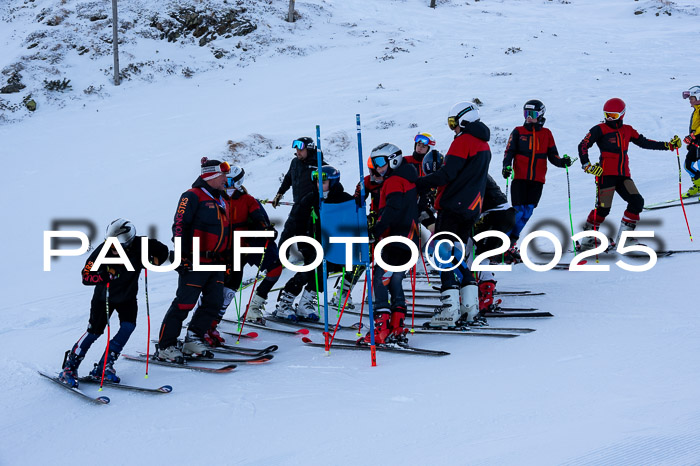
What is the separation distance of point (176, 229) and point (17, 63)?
2559 centimetres

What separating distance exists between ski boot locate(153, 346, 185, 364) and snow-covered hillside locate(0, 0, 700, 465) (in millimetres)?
143

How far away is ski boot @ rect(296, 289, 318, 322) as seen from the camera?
7.43 meters

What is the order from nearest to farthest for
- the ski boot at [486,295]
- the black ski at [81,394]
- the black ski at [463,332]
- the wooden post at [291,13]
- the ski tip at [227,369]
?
the black ski at [81,394], the ski tip at [227,369], the black ski at [463,332], the ski boot at [486,295], the wooden post at [291,13]

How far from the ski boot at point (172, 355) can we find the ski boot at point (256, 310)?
57.5 inches

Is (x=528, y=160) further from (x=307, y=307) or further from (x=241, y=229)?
(x=241, y=229)

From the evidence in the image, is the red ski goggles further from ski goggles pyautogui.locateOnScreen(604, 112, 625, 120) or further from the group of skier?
the group of skier

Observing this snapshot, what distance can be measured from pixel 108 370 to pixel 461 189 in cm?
376

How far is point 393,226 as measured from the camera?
5.76 meters

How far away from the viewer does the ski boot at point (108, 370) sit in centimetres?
557

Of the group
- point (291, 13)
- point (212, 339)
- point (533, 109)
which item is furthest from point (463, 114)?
point (291, 13)

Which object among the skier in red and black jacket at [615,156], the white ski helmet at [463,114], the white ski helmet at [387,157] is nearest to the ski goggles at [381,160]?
the white ski helmet at [387,157]

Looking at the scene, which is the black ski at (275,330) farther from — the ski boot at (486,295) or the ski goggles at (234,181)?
the ski boot at (486,295)

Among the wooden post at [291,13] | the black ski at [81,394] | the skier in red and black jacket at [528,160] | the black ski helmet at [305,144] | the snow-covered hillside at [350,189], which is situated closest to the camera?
the snow-covered hillside at [350,189]

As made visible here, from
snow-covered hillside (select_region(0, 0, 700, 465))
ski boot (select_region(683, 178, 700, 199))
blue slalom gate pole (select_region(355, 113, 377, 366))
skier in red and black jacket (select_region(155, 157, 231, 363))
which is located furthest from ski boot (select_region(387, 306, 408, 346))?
ski boot (select_region(683, 178, 700, 199))
